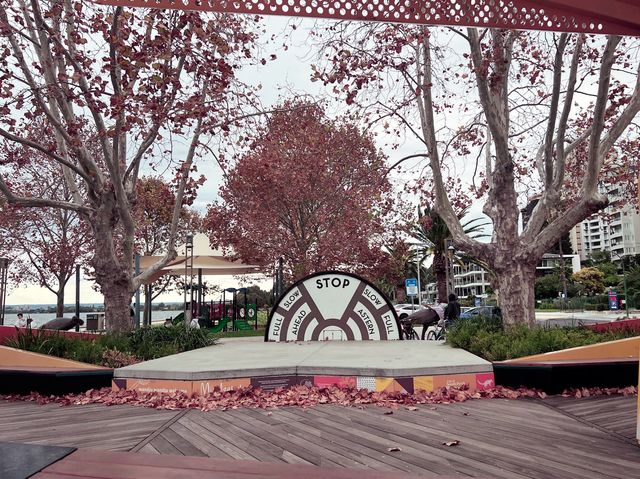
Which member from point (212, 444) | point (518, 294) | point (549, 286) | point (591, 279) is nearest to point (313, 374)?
point (212, 444)

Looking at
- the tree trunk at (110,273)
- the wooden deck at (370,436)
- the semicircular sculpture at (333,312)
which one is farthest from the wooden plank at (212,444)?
the semicircular sculpture at (333,312)

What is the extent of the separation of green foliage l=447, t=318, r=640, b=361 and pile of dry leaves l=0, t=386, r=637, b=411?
2.87 ft

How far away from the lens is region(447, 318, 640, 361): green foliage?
22.6 ft

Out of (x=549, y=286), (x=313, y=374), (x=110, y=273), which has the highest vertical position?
(x=110, y=273)

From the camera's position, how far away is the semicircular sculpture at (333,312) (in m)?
10.5

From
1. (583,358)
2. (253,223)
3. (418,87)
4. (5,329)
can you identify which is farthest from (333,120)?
(583,358)

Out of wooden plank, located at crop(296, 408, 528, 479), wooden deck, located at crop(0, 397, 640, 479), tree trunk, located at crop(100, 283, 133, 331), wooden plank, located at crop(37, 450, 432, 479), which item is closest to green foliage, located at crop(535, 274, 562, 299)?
tree trunk, located at crop(100, 283, 133, 331)

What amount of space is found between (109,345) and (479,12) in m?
7.33

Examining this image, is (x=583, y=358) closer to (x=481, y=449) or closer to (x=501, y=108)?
(x=481, y=449)

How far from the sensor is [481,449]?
3.86m

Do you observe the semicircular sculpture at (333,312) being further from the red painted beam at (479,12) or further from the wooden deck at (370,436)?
the red painted beam at (479,12)

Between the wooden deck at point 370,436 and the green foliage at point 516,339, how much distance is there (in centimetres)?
117

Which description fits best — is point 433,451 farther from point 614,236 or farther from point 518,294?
point 614,236

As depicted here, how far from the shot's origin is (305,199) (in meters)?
20.8
